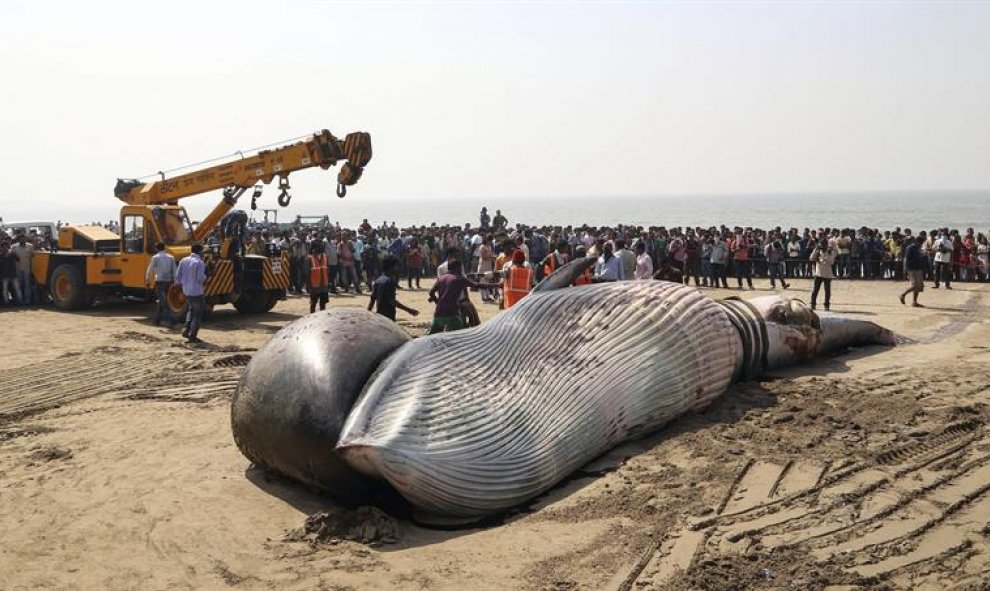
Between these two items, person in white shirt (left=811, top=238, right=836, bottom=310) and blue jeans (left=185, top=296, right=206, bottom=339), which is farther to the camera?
person in white shirt (left=811, top=238, right=836, bottom=310)

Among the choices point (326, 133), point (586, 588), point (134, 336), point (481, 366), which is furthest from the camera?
point (326, 133)

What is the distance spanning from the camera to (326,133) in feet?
59.9

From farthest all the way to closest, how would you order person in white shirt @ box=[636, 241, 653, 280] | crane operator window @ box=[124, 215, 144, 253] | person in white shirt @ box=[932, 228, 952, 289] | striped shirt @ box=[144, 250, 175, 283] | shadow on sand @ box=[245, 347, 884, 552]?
person in white shirt @ box=[932, 228, 952, 289] < crane operator window @ box=[124, 215, 144, 253] < striped shirt @ box=[144, 250, 175, 283] < person in white shirt @ box=[636, 241, 653, 280] < shadow on sand @ box=[245, 347, 884, 552]

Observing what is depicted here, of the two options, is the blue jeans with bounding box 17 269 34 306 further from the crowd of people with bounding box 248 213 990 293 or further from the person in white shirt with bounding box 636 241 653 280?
the person in white shirt with bounding box 636 241 653 280

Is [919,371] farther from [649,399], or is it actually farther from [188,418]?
[188,418]

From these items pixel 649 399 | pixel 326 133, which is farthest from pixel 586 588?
pixel 326 133

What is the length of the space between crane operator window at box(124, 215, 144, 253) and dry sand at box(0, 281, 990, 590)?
903cm

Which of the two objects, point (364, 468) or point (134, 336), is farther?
point (134, 336)

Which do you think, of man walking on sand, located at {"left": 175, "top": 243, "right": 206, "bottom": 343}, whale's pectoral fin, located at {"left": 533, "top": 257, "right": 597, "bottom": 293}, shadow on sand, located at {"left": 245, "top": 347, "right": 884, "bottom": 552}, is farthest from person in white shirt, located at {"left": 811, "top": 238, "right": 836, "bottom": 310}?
man walking on sand, located at {"left": 175, "top": 243, "right": 206, "bottom": 343}

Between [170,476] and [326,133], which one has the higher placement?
[326,133]

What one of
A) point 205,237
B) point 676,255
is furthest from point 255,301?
point 676,255

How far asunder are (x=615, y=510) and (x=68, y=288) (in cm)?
1692

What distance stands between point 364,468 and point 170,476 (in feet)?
8.20

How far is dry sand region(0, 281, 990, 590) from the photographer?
518 centimetres
